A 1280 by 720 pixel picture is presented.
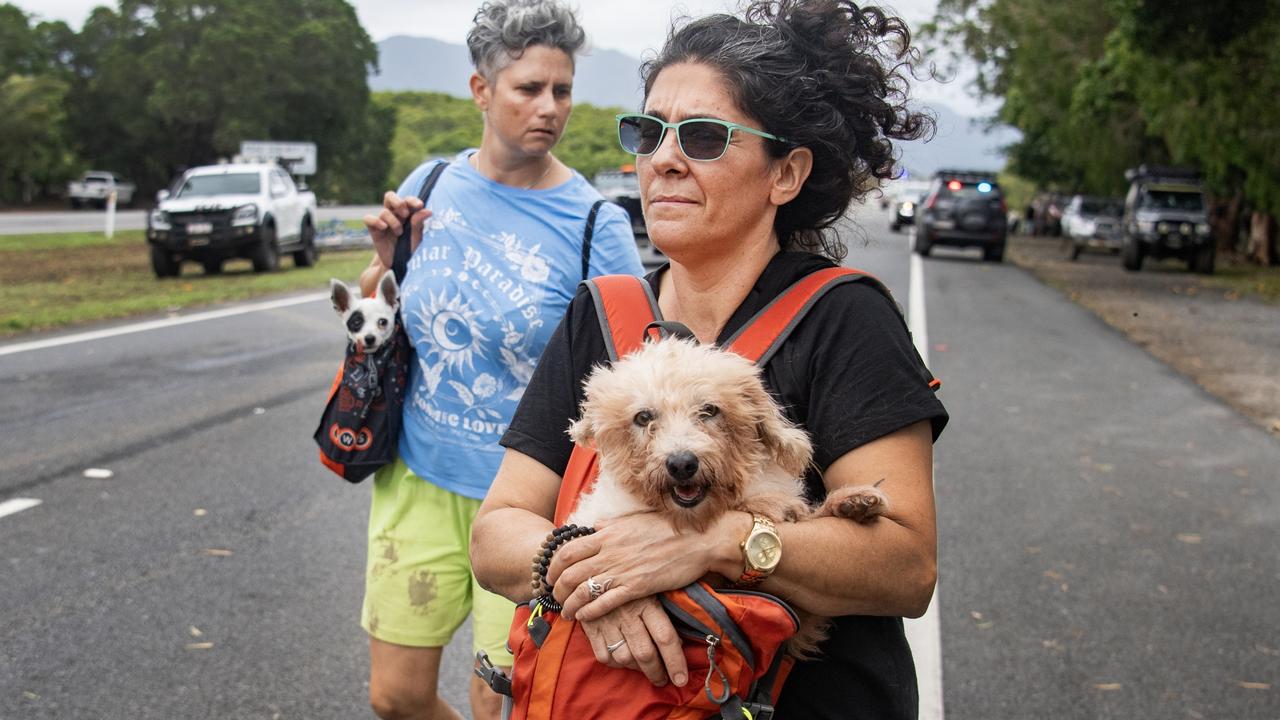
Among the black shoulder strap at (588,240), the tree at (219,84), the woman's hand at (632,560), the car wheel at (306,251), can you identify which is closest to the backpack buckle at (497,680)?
the woman's hand at (632,560)

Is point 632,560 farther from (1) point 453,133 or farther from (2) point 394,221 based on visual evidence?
(1) point 453,133

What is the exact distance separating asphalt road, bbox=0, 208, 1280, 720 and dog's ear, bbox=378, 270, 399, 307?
143 centimetres

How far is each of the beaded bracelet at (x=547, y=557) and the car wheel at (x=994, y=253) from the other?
32056 mm

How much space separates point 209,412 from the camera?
9.69 metres

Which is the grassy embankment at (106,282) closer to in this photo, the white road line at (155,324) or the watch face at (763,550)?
the white road line at (155,324)

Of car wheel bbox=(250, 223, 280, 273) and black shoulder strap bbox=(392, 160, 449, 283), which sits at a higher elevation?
black shoulder strap bbox=(392, 160, 449, 283)

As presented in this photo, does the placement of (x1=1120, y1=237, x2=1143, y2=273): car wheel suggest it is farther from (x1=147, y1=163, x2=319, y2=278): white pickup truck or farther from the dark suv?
(x1=147, y1=163, x2=319, y2=278): white pickup truck

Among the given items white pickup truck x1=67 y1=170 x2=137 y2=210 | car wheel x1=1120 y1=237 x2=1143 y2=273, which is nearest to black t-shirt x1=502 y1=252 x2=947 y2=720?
car wheel x1=1120 y1=237 x2=1143 y2=273

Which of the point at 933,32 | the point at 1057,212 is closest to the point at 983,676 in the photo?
the point at 933,32

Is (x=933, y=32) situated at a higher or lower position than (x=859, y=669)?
higher

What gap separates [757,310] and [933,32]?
4290 cm

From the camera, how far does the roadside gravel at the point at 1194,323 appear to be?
1270 centimetres

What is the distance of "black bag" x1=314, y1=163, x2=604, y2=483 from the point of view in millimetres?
3594

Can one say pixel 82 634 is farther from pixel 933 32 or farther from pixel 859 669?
pixel 933 32
